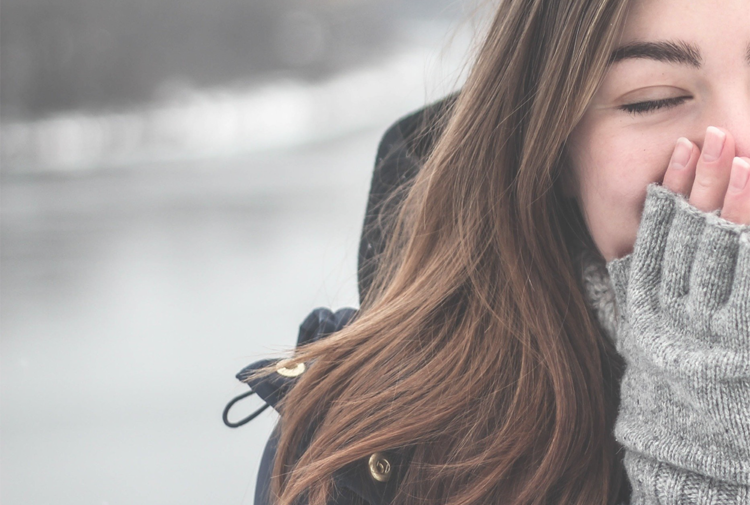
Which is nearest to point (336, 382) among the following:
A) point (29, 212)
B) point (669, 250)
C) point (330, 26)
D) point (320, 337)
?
point (320, 337)

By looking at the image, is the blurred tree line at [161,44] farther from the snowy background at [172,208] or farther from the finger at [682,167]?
the finger at [682,167]

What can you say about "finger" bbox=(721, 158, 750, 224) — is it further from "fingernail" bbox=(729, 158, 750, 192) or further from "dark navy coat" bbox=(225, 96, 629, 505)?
"dark navy coat" bbox=(225, 96, 629, 505)

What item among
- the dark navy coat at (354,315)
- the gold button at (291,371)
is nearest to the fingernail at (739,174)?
the dark navy coat at (354,315)

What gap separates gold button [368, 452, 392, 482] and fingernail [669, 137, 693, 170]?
48 cm

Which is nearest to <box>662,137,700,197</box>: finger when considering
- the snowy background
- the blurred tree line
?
the snowy background

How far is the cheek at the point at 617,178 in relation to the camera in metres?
0.80

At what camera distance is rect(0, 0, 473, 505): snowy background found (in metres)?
2.13

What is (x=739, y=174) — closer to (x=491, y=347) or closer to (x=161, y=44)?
(x=491, y=347)

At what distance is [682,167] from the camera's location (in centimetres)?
77

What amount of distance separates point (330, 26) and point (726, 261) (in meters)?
5.40

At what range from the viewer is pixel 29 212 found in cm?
443

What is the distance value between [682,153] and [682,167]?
1 cm

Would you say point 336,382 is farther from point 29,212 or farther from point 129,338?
point 29,212

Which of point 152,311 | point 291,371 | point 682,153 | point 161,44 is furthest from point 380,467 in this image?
point 161,44
